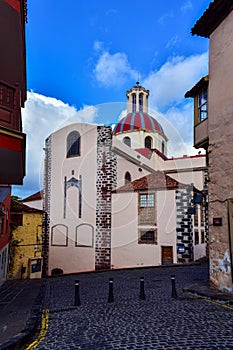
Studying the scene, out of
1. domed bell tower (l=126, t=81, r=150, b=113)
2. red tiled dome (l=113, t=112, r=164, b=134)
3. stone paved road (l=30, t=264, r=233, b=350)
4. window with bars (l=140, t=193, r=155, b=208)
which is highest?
domed bell tower (l=126, t=81, r=150, b=113)

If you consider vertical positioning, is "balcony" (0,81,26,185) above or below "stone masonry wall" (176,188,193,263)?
above

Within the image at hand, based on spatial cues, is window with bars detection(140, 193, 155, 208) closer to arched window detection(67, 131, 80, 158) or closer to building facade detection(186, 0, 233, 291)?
arched window detection(67, 131, 80, 158)

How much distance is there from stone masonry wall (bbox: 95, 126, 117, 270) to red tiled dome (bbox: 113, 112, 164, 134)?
44.4ft

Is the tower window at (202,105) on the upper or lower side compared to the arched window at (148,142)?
lower

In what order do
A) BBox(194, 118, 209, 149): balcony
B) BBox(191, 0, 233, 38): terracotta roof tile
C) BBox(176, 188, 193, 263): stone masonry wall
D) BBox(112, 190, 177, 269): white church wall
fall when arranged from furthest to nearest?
1. BBox(112, 190, 177, 269): white church wall
2. BBox(176, 188, 193, 263): stone masonry wall
3. BBox(194, 118, 209, 149): balcony
4. BBox(191, 0, 233, 38): terracotta roof tile

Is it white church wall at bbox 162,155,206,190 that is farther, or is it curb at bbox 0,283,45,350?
white church wall at bbox 162,155,206,190

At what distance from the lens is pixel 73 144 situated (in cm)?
2231

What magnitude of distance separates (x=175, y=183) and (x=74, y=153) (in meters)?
7.95

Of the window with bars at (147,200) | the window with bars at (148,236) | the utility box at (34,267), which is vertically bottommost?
the utility box at (34,267)

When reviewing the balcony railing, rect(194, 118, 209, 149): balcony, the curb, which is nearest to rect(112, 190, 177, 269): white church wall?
rect(194, 118, 209, 149): balcony

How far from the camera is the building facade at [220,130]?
8.11 metres

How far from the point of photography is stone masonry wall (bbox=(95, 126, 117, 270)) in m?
19.6

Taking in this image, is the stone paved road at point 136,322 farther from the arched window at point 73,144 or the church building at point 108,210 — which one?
the arched window at point 73,144

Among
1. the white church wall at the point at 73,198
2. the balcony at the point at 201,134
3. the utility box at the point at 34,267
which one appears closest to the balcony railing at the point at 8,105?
the balcony at the point at 201,134
